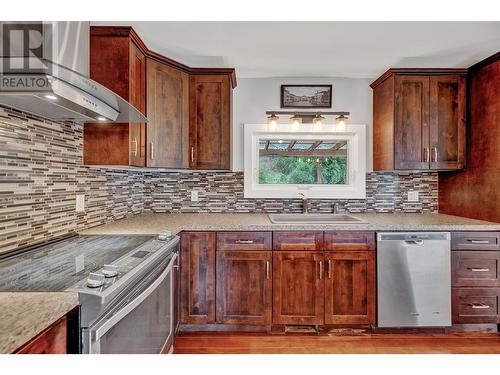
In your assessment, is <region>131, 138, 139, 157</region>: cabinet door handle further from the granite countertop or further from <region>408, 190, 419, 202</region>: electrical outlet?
<region>408, 190, 419, 202</region>: electrical outlet

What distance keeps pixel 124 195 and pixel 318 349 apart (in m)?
2.02

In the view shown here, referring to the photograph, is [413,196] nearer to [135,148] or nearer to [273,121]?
[273,121]

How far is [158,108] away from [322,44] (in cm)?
136

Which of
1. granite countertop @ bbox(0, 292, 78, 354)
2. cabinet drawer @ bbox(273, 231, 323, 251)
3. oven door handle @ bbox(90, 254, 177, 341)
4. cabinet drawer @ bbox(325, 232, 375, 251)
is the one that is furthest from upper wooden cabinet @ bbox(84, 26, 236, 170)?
granite countertop @ bbox(0, 292, 78, 354)

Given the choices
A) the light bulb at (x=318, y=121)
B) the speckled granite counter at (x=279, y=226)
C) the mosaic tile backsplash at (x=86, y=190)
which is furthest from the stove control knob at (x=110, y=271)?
the light bulb at (x=318, y=121)

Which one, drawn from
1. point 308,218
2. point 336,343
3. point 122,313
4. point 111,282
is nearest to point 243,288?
point 336,343

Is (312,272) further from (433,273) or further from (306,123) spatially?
(306,123)

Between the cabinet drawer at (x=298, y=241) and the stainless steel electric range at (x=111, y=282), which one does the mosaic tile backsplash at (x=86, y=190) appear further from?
the cabinet drawer at (x=298, y=241)

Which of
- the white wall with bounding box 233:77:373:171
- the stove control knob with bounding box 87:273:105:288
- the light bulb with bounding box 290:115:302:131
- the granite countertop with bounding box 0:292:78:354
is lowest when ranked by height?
the granite countertop with bounding box 0:292:78:354

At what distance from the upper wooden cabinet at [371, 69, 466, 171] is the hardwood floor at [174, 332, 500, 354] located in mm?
1380

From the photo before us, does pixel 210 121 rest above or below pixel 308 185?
above

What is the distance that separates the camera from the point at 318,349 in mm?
2084

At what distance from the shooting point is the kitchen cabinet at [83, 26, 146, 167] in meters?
1.90

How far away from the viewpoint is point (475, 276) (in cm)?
222
